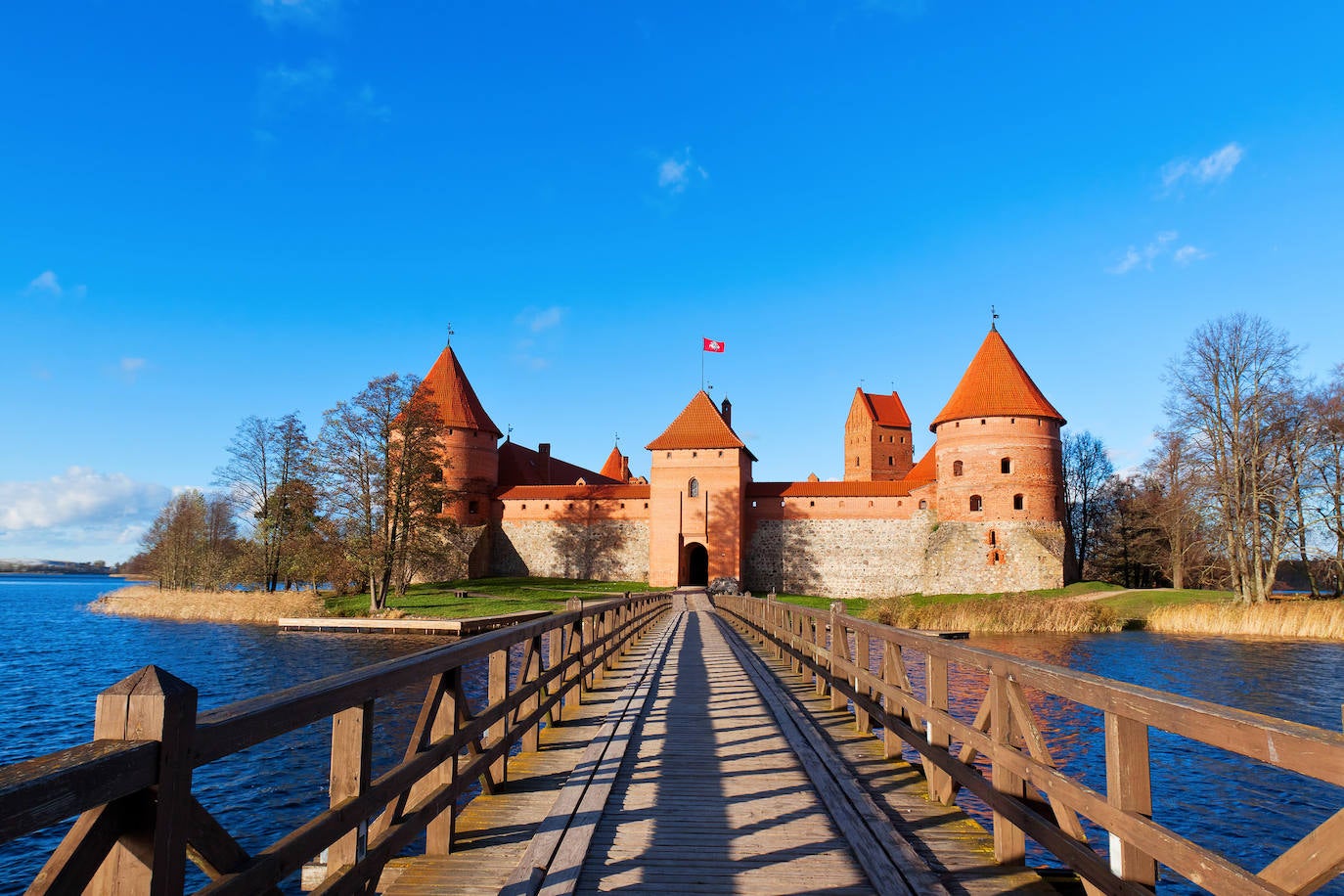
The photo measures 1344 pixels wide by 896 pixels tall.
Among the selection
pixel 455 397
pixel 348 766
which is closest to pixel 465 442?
pixel 455 397

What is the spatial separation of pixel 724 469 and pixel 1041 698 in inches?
942

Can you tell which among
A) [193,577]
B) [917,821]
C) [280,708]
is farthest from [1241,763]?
[193,577]

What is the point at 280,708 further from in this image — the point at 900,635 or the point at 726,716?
the point at 726,716

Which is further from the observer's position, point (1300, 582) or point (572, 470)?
point (1300, 582)

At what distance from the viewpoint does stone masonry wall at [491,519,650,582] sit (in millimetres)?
39375

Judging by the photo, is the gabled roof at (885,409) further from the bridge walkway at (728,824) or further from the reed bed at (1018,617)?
the bridge walkway at (728,824)

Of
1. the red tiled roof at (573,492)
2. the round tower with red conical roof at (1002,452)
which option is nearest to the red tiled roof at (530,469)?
the red tiled roof at (573,492)

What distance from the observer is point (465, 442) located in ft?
131

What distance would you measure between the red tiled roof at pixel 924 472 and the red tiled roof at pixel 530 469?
19112 mm

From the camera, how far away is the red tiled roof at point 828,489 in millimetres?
37000

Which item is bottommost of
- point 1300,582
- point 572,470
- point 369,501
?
point 1300,582

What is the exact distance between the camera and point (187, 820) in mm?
1832

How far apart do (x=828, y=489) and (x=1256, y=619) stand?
59.7ft

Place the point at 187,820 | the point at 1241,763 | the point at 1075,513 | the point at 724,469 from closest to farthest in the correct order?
the point at 187,820 < the point at 1241,763 < the point at 724,469 < the point at 1075,513
